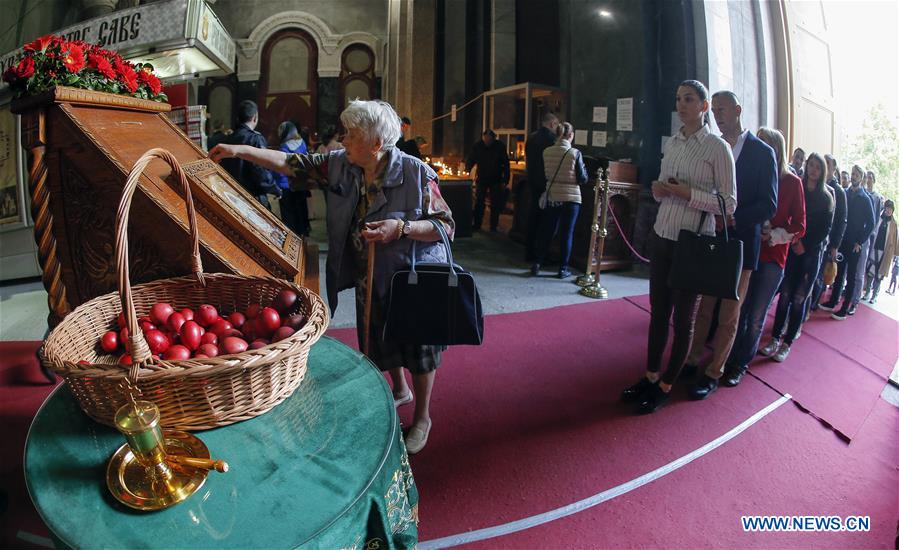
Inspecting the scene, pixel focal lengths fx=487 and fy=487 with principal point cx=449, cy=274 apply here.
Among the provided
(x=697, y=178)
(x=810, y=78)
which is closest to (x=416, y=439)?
(x=697, y=178)

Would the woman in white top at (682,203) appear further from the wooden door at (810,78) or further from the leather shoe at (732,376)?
the wooden door at (810,78)

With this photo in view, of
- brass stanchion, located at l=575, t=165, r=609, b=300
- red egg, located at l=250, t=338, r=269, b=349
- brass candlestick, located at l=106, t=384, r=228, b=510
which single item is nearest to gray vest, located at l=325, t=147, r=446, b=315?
red egg, located at l=250, t=338, r=269, b=349

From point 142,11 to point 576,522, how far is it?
9.03m

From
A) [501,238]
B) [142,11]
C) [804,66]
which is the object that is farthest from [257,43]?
[804,66]

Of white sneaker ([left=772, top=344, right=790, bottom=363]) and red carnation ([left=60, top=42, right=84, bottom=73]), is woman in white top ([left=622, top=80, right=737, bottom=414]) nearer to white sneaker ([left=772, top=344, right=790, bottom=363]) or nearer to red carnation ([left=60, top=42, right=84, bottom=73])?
white sneaker ([left=772, top=344, right=790, bottom=363])

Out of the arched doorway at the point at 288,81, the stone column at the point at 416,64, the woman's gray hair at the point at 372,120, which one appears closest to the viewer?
the woman's gray hair at the point at 372,120

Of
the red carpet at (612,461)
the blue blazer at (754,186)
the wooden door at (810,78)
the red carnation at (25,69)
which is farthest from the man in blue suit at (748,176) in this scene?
the wooden door at (810,78)

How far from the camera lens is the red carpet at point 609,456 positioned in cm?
208

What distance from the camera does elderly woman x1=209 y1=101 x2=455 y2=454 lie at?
2.01 metres

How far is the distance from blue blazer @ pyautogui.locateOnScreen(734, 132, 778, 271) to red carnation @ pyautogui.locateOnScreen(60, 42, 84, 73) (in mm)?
3310

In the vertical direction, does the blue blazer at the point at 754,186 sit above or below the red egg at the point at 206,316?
above

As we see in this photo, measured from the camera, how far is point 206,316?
4.82 feet

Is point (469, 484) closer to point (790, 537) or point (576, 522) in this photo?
point (576, 522)

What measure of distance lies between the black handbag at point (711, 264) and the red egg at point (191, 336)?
2.38 m
